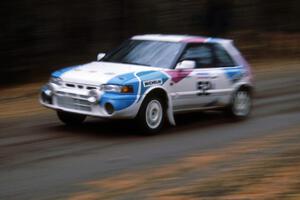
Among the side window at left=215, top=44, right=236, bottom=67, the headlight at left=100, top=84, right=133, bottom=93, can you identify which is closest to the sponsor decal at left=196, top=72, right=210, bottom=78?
the side window at left=215, top=44, right=236, bottom=67

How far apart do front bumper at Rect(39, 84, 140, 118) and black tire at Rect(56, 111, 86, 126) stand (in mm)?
549

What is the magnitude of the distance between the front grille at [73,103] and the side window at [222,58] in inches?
121

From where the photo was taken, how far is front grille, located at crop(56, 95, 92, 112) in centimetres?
1038

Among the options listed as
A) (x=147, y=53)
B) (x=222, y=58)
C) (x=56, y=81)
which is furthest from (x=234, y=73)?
(x=56, y=81)

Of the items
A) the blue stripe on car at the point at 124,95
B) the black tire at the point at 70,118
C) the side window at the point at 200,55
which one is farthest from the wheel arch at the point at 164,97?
the black tire at the point at 70,118

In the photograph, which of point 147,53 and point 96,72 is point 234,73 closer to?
point 147,53

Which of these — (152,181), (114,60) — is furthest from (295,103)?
(152,181)

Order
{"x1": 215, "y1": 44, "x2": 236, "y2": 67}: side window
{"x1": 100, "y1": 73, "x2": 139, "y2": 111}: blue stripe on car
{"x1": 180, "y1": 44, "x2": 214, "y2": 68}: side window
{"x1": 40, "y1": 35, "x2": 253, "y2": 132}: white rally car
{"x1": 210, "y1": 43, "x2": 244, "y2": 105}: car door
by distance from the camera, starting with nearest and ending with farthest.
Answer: {"x1": 100, "y1": 73, "x2": 139, "y2": 111}: blue stripe on car < {"x1": 40, "y1": 35, "x2": 253, "y2": 132}: white rally car < {"x1": 180, "y1": 44, "x2": 214, "y2": 68}: side window < {"x1": 210, "y1": 43, "x2": 244, "y2": 105}: car door < {"x1": 215, "y1": 44, "x2": 236, "y2": 67}: side window

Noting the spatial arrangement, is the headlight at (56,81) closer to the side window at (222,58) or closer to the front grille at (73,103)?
the front grille at (73,103)

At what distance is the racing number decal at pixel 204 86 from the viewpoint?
11.7 m

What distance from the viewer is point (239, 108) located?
13.1m

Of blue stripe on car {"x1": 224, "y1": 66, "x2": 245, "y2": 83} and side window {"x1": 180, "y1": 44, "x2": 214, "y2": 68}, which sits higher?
side window {"x1": 180, "y1": 44, "x2": 214, "y2": 68}

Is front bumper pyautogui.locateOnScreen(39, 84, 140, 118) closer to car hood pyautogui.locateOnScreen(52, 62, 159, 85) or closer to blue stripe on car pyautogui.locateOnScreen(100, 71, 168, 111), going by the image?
blue stripe on car pyautogui.locateOnScreen(100, 71, 168, 111)

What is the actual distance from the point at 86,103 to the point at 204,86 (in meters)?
2.47
